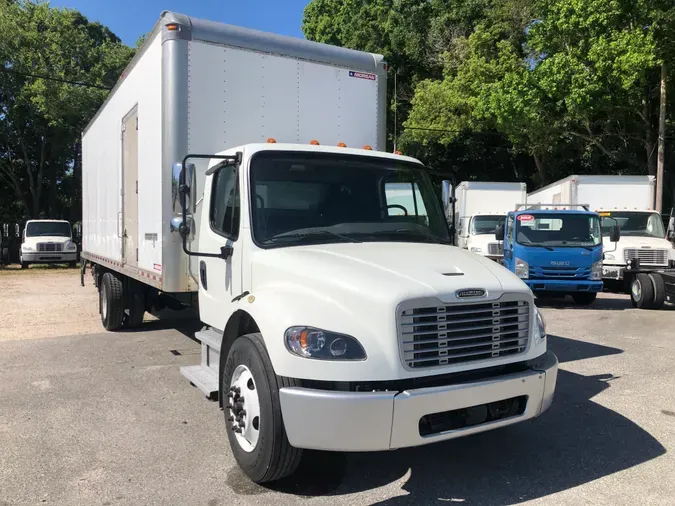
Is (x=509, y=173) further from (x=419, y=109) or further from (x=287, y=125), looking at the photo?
(x=287, y=125)

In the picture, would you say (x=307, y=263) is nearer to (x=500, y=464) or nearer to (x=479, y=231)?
(x=500, y=464)

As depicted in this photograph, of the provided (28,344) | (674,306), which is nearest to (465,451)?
(28,344)

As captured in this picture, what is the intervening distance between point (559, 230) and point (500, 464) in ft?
29.8

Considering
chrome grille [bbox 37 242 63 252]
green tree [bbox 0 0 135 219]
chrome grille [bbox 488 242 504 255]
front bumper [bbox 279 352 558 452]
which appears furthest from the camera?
green tree [bbox 0 0 135 219]

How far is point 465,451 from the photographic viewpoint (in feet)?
14.4

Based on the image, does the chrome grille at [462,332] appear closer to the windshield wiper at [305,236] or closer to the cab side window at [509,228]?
the windshield wiper at [305,236]

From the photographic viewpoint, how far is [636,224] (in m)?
14.9

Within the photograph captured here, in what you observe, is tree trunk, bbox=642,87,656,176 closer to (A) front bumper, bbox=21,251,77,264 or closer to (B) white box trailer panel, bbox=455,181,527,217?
(B) white box trailer panel, bbox=455,181,527,217

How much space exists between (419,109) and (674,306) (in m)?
17.9

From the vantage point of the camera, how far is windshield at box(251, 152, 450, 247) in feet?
14.3

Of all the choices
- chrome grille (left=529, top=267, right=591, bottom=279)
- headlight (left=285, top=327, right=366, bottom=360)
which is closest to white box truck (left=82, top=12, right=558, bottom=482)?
headlight (left=285, top=327, right=366, bottom=360)

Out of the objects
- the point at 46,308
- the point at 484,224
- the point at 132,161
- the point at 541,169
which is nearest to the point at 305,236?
the point at 132,161

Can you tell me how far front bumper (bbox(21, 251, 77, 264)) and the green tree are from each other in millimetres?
7891

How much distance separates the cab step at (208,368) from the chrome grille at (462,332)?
1.77 meters
